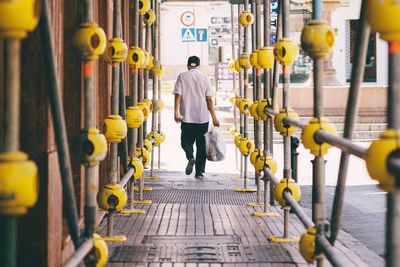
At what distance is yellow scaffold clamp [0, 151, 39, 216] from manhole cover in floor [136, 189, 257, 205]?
4178 millimetres

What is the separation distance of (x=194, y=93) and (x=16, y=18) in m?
6.18

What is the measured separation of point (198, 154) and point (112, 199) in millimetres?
4097

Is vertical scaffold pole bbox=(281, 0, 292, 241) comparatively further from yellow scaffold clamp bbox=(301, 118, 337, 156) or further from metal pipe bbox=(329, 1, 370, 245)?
metal pipe bbox=(329, 1, 370, 245)

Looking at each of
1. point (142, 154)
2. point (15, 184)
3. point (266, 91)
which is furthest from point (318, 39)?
point (142, 154)

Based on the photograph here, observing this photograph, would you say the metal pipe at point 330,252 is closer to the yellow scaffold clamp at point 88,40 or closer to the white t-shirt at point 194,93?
the yellow scaffold clamp at point 88,40

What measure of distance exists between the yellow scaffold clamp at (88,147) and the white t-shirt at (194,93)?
506 centimetres

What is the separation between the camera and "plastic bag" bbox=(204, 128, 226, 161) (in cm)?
756

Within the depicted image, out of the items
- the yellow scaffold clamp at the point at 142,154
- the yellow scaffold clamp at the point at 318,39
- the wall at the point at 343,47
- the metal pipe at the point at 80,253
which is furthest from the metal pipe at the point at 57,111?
the wall at the point at 343,47

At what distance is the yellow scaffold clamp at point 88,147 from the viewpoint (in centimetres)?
262

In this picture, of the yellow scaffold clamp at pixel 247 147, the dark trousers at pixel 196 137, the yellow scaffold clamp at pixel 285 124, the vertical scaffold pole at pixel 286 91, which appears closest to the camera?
the yellow scaffold clamp at pixel 285 124

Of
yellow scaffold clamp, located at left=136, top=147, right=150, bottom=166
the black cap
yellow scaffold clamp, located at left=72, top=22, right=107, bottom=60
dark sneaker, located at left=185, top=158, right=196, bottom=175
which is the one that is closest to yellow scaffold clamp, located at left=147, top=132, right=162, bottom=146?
dark sneaker, located at left=185, top=158, right=196, bottom=175

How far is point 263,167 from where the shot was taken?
4.89m

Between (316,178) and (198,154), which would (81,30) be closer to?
(316,178)

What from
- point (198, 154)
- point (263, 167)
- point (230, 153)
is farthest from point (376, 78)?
point (263, 167)
